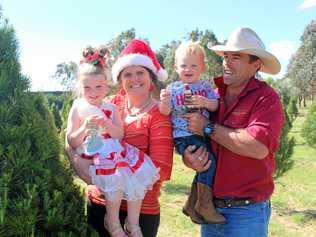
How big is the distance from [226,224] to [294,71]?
5012cm

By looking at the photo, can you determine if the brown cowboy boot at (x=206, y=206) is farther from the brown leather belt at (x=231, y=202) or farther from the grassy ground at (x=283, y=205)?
the grassy ground at (x=283, y=205)

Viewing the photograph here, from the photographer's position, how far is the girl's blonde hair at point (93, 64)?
10.4ft

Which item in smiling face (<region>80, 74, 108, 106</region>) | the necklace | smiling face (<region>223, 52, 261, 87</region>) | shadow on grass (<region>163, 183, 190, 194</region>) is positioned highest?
smiling face (<region>223, 52, 261, 87</region>)

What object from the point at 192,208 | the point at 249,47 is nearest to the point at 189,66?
the point at 249,47

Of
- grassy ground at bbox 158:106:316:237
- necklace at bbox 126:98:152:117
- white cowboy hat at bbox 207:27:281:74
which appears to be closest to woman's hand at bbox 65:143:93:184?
necklace at bbox 126:98:152:117

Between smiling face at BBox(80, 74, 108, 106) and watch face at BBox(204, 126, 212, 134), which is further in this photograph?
watch face at BBox(204, 126, 212, 134)

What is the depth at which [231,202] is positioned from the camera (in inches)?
143

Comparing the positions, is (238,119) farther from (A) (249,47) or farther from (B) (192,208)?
(B) (192,208)

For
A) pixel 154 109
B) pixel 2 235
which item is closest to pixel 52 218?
pixel 2 235

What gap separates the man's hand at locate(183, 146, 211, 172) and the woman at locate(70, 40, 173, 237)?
1.13 ft

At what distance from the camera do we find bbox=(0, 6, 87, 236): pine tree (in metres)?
2.43

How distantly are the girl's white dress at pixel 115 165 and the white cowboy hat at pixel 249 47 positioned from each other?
1.14m

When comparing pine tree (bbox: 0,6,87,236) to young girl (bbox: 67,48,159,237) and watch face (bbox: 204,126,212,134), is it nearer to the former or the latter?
young girl (bbox: 67,48,159,237)

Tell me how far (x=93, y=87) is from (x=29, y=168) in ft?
2.69
